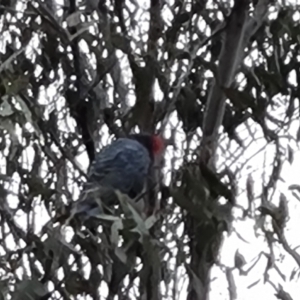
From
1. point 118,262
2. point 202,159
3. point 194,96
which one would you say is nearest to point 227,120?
point 194,96

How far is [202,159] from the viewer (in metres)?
Result: 1.04

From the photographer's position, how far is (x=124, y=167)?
116 centimetres

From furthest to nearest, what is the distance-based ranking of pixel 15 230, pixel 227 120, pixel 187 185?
pixel 15 230 → pixel 227 120 → pixel 187 185

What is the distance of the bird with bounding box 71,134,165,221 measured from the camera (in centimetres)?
112

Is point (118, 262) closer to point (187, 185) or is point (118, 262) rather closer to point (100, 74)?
point (187, 185)

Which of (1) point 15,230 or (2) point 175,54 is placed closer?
(2) point 175,54

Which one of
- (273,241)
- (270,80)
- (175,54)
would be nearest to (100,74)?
(175,54)

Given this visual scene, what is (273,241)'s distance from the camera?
1.02 metres

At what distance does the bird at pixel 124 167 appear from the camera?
112 centimetres

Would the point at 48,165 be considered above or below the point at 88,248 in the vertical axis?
above

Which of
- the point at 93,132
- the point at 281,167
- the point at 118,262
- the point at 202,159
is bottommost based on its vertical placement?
the point at 118,262

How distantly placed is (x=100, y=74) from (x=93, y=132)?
5.3 inches

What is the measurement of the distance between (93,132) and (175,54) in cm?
21

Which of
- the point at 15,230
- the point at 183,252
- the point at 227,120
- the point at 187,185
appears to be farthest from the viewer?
the point at 15,230
